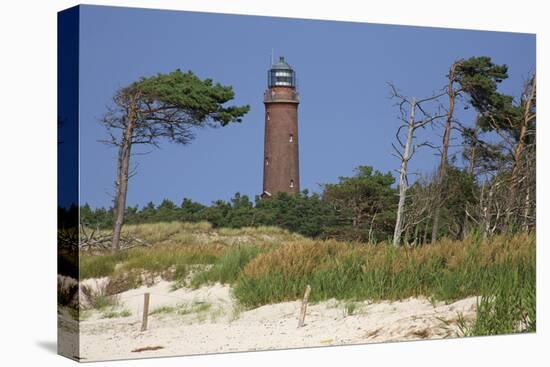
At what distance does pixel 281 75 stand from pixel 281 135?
29.5 inches

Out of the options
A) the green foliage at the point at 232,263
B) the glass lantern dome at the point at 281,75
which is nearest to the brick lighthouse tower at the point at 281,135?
the glass lantern dome at the point at 281,75

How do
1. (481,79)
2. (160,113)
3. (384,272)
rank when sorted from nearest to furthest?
(160,113) < (384,272) < (481,79)

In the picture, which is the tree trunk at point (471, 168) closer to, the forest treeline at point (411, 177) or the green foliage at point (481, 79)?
the forest treeline at point (411, 177)

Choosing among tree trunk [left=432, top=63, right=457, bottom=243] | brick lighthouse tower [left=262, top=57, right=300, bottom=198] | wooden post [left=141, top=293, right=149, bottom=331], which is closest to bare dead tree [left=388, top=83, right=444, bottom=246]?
tree trunk [left=432, top=63, right=457, bottom=243]

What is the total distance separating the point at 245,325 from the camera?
13750 millimetres

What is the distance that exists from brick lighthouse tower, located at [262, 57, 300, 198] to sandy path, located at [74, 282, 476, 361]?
1420 mm

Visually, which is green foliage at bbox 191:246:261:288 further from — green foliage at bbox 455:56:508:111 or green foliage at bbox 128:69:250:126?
green foliage at bbox 455:56:508:111

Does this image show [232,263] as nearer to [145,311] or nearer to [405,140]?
[145,311]

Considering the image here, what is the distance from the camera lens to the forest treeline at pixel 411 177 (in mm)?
13461

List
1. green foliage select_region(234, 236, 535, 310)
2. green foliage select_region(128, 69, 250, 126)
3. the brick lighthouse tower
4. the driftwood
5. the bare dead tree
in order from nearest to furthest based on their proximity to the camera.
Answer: the driftwood
green foliage select_region(128, 69, 250, 126)
the brick lighthouse tower
green foliage select_region(234, 236, 535, 310)
the bare dead tree

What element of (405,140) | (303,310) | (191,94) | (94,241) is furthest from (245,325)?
(405,140)

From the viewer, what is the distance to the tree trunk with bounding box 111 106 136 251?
42.9 feet

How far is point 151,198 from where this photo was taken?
13.3 metres

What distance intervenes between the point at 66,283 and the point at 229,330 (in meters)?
1.96
